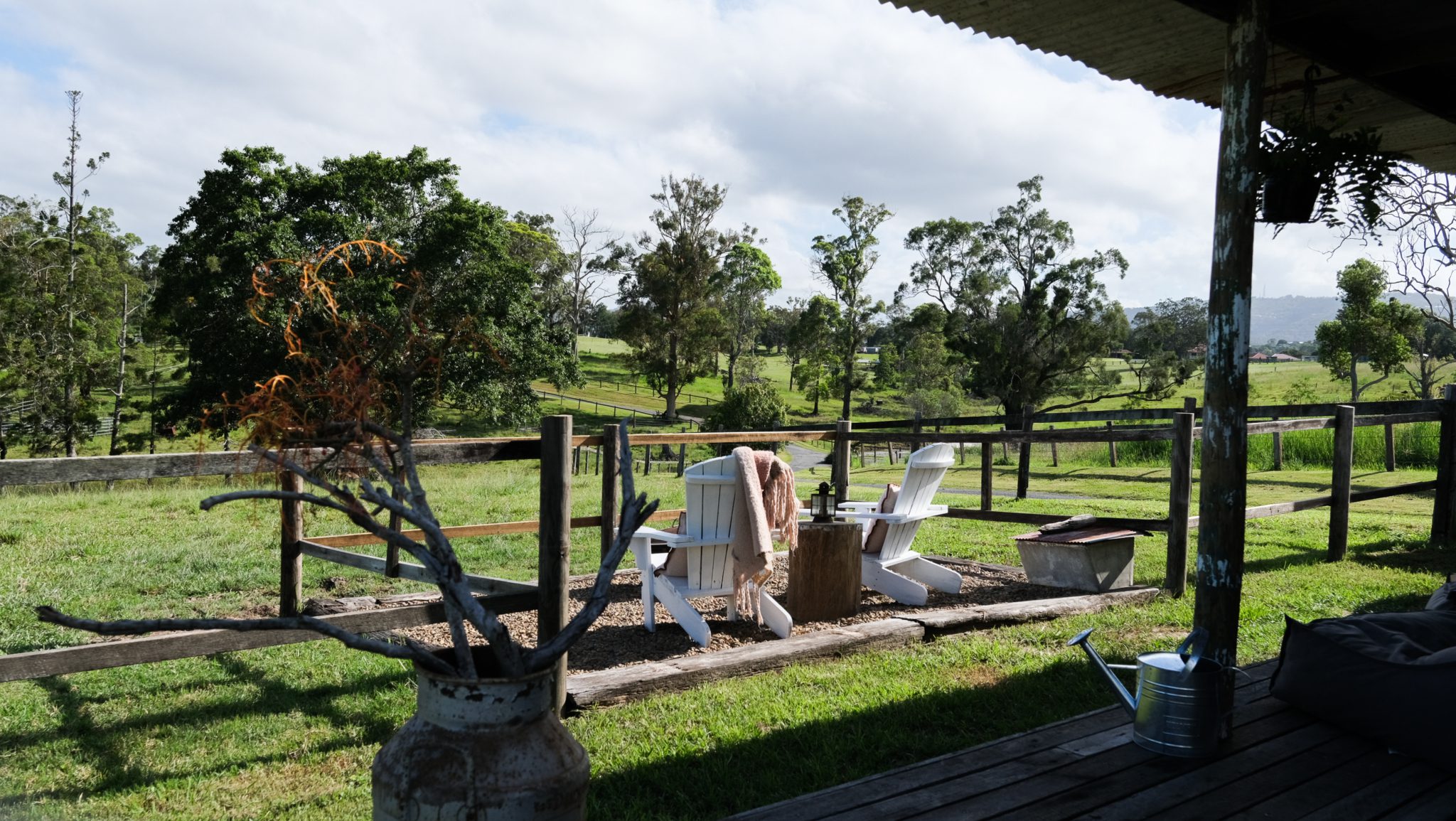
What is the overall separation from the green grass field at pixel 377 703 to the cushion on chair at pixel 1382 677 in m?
0.80

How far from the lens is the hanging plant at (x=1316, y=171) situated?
3670mm

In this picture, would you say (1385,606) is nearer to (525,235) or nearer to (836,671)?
(836,671)

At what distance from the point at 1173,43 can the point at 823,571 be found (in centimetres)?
343

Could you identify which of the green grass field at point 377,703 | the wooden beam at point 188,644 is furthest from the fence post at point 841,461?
the wooden beam at point 188,644

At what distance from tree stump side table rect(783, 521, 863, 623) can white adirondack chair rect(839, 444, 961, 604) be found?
44cm

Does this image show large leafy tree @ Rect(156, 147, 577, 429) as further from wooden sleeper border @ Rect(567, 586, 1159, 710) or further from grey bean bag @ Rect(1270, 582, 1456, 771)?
grey bean bag @ Rect(1270, 582, 1456, 771)

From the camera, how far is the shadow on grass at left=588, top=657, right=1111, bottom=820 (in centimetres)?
305

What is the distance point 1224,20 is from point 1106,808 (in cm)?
270

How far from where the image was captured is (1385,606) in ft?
18.2

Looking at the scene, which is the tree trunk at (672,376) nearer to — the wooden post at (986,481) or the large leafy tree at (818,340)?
the large leafy tree at (818,340)

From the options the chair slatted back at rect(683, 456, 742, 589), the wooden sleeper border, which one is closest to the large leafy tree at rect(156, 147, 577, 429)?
the chair slatted back at rect(683, 456, 742, 589)

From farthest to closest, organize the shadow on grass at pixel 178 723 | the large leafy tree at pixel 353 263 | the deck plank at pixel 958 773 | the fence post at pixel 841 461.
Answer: the large leafy tree at pixel 353 263, the fence post at pixel 841 461, the shadow on grass at pixel 178 723, the deck plank at pixel 958 773

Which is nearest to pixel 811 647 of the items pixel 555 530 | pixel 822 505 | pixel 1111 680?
pixel 822 505

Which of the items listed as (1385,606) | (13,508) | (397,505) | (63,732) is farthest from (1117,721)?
(13,508)
